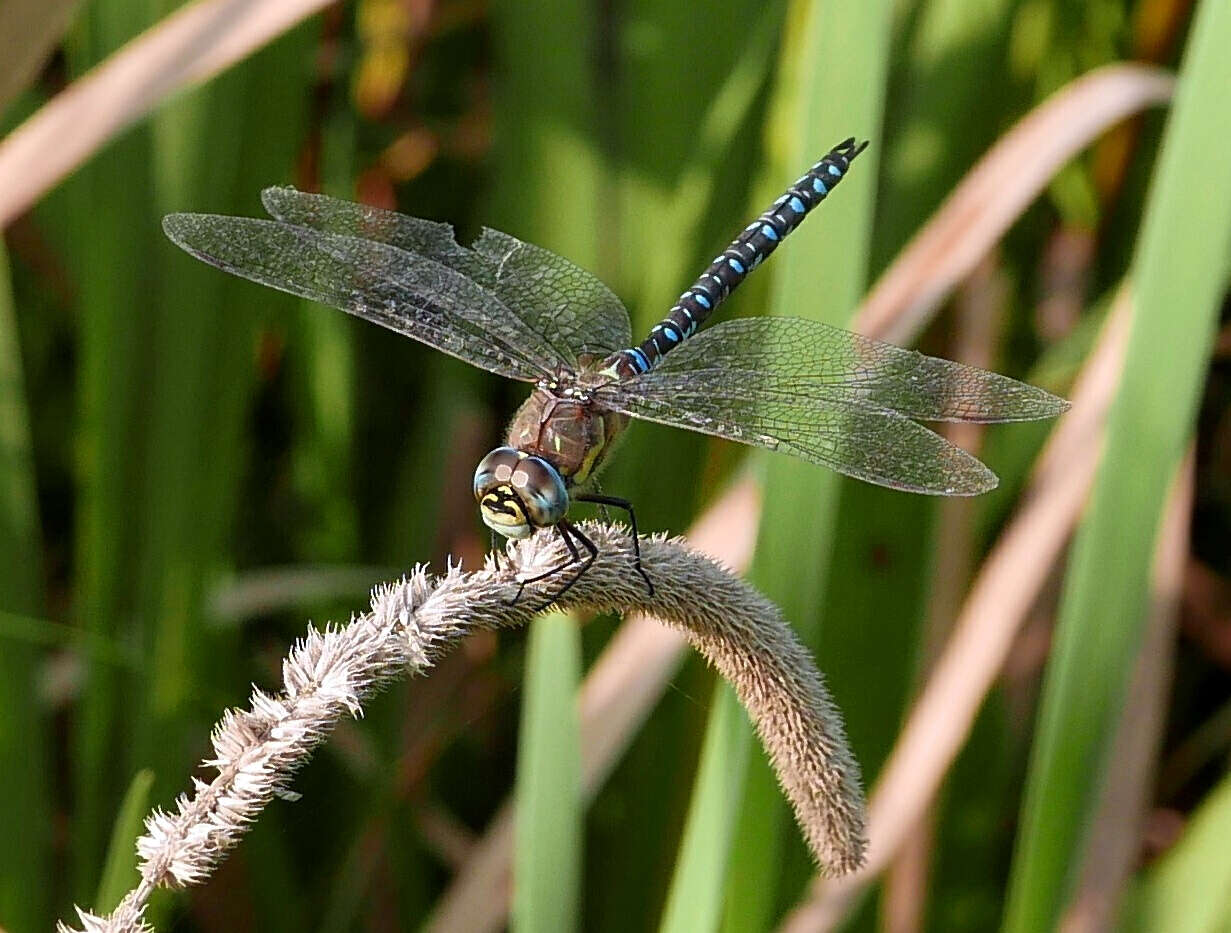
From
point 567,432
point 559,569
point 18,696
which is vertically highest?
point 567,432

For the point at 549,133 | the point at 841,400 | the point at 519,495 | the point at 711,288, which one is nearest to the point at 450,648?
the point at 519,495

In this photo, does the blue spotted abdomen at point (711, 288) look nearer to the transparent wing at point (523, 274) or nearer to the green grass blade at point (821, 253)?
the transparent wing at point (523, 274)

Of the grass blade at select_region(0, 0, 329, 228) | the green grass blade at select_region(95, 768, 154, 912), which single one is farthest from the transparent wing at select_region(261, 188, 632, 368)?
the green grass blade at select_region(95, 768, 154, 912)

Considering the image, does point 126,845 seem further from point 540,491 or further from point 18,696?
point 18,696

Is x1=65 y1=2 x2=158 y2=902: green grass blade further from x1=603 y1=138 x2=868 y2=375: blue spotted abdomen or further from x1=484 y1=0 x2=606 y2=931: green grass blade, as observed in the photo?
x1=603 y1=138 x2=868 y2=375: blue spotted abdomen

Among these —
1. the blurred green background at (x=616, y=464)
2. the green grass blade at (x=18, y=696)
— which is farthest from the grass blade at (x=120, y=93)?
the green grass blade at (x=18, y=696)

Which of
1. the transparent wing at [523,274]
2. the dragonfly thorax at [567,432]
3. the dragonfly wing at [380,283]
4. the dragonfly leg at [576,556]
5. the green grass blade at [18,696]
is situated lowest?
the green grass blade at [18,696]
